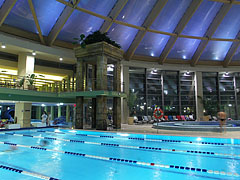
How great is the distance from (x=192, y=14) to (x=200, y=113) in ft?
37.7

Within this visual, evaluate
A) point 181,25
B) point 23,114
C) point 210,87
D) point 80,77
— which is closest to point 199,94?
point 210,87

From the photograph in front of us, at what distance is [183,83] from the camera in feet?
80.4

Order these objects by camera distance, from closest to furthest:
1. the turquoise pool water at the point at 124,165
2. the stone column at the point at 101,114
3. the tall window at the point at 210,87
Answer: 1. the turquoise pool water at the point at 124,165
2. the stone column at the point at 101,114
3. the tall window at the point at 210,87

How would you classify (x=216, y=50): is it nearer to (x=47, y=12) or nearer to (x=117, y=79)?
(x=117, y=79)

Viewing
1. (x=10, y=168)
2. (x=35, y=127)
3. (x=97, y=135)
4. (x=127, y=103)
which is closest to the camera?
(x=10, y=168)

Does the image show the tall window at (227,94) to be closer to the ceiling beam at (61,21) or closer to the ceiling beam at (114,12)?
the ceiling beam at (114,12)

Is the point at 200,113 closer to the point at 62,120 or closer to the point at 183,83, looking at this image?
the point at 183,83

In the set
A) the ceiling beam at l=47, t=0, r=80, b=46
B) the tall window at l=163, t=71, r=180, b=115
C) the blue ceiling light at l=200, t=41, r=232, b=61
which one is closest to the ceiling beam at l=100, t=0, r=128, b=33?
the ceiling beam at l=47, t=0, r=80, b=46

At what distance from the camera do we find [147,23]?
17719mm

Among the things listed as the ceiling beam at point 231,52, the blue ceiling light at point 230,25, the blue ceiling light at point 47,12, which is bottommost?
the ceiling beam at point 231,52

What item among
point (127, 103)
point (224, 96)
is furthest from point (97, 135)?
point (224, 96)

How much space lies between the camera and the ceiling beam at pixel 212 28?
1764 cm

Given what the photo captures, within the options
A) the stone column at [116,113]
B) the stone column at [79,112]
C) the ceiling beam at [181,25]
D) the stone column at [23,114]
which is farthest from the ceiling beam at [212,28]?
the stone column at [23,114]

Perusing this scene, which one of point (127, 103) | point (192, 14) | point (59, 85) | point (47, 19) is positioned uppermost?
point (192, 14)
